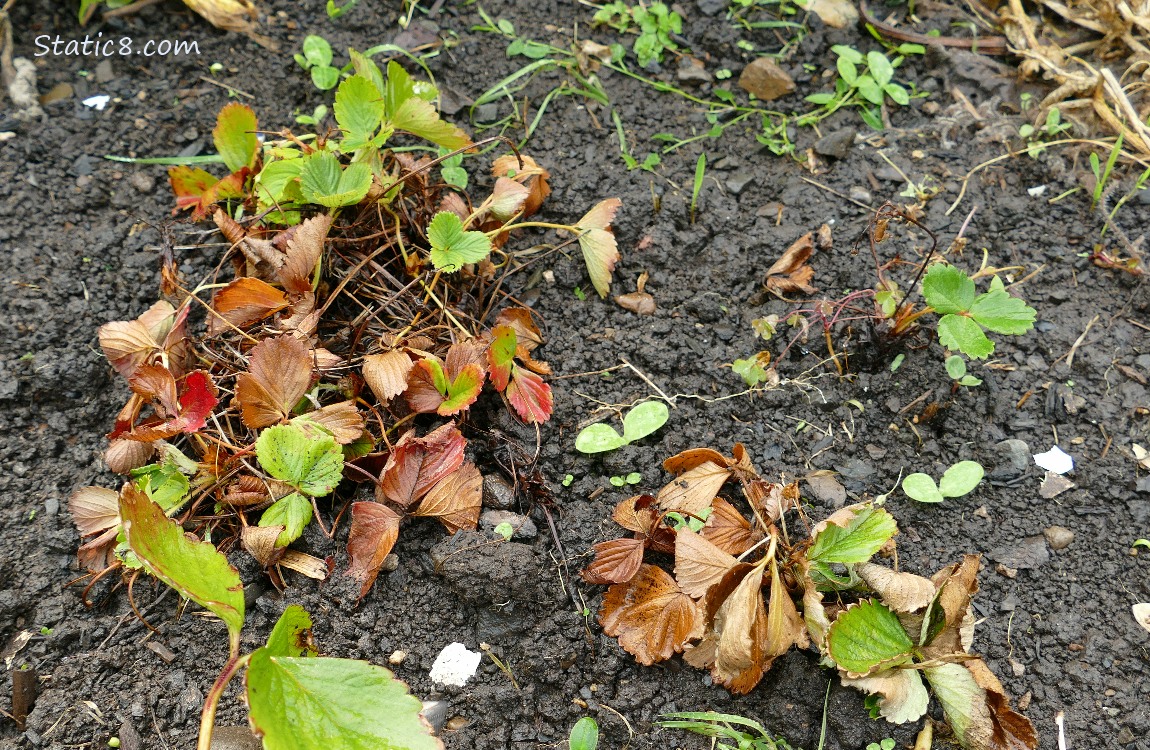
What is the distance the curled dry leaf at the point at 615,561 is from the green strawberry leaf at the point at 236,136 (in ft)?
3.96

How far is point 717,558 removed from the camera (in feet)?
4.64

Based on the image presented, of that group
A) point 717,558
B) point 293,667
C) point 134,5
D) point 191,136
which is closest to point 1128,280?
point 717,558

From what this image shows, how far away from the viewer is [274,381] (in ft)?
4.96

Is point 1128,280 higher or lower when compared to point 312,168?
lower

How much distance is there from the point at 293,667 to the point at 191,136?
149 cm

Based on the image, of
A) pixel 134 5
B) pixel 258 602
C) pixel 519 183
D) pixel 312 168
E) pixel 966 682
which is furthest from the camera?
pixel 134 5

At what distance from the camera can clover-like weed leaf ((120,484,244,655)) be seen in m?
1.17

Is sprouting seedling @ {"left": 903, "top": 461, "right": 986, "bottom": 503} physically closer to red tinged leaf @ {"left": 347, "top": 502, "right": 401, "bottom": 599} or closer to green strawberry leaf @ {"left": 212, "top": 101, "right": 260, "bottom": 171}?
red tinged leaf @ {"left": 347, "top": 502, "right": 401, "bottom": 599}

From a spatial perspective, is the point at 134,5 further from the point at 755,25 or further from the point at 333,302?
the point at 755,25

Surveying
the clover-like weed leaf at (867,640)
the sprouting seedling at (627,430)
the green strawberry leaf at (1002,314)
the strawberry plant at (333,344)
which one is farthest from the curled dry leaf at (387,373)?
the green strawberry leaf at (1002,314)

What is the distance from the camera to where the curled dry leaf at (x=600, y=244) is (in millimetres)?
1798

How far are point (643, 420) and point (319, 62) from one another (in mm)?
1314

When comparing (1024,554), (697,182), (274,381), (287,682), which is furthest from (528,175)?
(1024,554)

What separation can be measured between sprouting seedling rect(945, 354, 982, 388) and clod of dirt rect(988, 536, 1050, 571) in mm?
334
